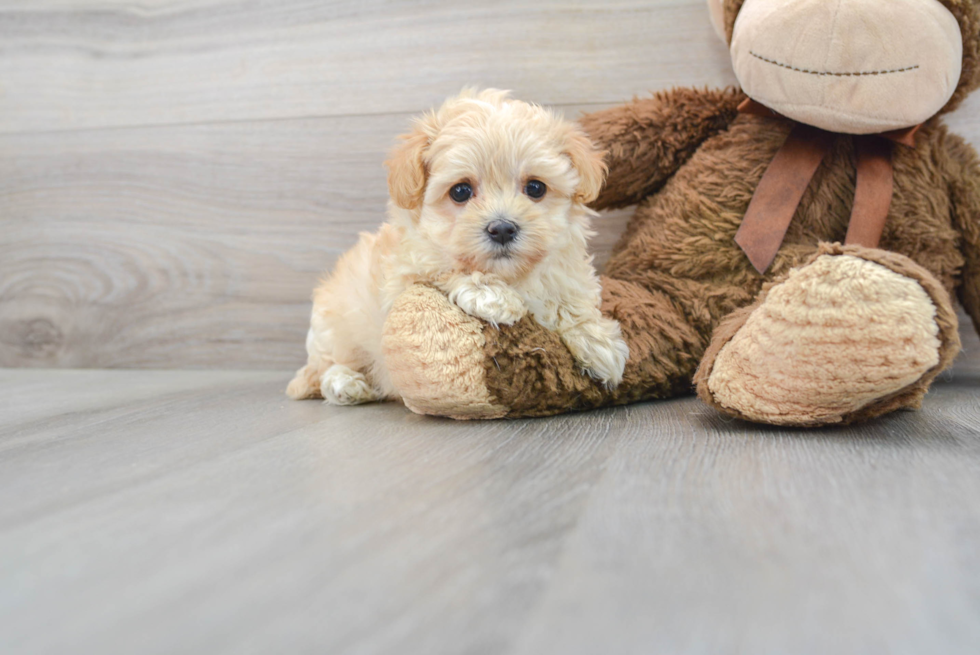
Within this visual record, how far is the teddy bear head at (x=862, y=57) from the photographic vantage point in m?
1.03

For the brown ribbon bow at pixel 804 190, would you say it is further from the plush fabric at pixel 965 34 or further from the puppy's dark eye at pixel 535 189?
the puppy's dark eye at pixel 535 189

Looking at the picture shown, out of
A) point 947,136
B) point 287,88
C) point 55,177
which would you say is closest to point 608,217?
point 947,136

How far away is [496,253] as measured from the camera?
1.00 metres

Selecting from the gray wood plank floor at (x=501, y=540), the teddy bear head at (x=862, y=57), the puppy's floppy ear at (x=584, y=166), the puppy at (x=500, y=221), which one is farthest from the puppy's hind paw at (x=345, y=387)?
the teddy bear head at (x=862, y=57)

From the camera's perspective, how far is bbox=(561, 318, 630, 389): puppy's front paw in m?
1.06

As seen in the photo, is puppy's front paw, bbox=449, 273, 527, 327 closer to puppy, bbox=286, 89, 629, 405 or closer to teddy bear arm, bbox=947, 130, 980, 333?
puppy, bbox=286, 89, 629, 405

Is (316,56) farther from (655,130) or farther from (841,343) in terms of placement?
(841,343)

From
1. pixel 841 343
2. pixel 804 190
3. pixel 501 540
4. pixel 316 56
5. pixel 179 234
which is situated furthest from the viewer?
pixel 179 234

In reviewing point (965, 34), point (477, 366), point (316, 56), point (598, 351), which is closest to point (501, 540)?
point (477, 366)

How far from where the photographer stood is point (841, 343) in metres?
0.83

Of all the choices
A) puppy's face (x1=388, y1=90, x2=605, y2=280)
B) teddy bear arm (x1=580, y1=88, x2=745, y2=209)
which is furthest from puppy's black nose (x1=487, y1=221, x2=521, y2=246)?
teddy bear arm (x1=580, y1=88, x2=745, y2=209)

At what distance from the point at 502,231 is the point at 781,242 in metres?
0.50

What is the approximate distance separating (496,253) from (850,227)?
1.91 feet

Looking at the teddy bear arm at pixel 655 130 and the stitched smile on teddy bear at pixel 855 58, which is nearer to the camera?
the stitched smile on teddy bear at pixel 855 58
